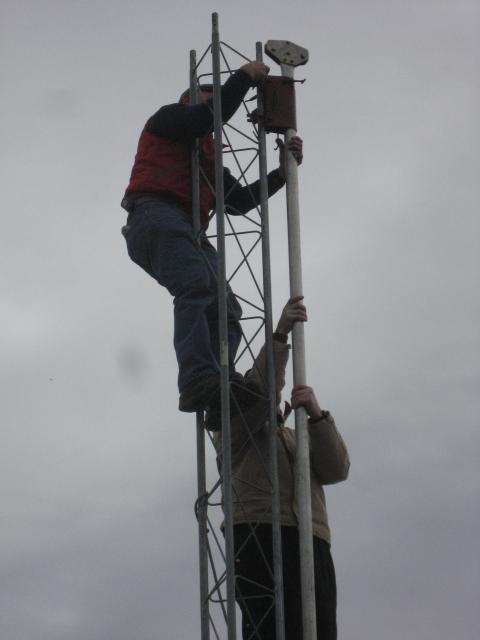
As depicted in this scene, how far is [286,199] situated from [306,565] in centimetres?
229

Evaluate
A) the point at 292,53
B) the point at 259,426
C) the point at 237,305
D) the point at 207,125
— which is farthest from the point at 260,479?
the point at 292,53

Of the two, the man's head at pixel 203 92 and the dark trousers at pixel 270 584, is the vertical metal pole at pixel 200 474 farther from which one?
the dark trousers at pixel 270 584

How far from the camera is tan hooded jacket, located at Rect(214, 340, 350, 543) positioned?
7152mm

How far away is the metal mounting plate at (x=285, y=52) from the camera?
7961mm

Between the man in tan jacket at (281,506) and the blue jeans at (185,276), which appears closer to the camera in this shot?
the man in tan jacket at (281,506)

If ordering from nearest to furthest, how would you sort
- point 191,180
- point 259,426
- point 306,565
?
1. point 306,565
2. point 259,426
3. point 191,180

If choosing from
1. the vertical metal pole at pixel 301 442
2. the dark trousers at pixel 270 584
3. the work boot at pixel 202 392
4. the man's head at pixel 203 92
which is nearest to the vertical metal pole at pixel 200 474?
the man's head at pixel 203 92

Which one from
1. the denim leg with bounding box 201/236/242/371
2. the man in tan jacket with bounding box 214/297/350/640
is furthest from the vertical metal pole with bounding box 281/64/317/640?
the denim leg with bounding box 201/236/242/371

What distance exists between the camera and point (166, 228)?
7.58 m

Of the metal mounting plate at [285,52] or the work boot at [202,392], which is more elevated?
the metal mounting plate at [285,52]

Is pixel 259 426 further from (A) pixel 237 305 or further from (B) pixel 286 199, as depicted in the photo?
(B) pixel 286 199

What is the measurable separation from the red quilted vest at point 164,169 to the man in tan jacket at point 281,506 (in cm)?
106

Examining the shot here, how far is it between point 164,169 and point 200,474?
1966mm

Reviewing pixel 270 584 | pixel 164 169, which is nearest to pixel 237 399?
pixel 270 584
